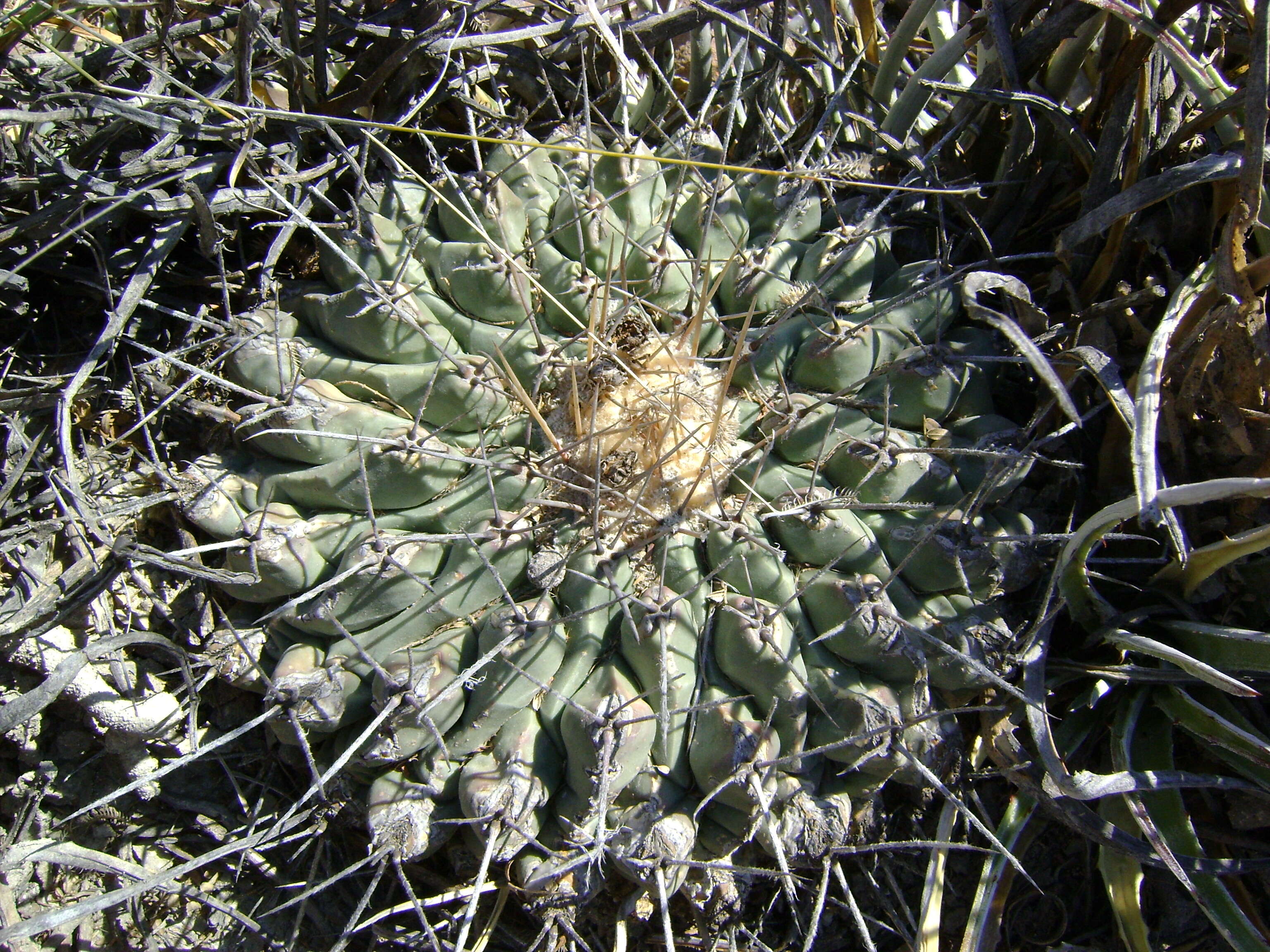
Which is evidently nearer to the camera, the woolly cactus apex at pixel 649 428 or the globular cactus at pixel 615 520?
the globular cactus at pixel 615 520

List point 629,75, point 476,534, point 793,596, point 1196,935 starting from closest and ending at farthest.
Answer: point 793,596, point 476,534, point 1196,935, point 629,75

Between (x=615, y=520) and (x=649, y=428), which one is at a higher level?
(x=649, y=428)

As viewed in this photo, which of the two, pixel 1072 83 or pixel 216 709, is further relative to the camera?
pixel 1072 83

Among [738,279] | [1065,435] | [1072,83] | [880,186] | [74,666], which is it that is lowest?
[74,666]

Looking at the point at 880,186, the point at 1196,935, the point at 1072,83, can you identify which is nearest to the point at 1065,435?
the point at 880,186

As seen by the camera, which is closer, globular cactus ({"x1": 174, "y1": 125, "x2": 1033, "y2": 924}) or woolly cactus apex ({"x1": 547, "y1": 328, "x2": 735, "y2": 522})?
globular cactus ({"x1": 174, "y1": 125, "x2": 1033, "y2": 924})

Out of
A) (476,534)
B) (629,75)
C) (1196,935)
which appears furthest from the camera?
(629,75)

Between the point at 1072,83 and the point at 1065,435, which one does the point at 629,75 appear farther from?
the point at 1065,435

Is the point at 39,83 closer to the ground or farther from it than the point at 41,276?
farther from it
